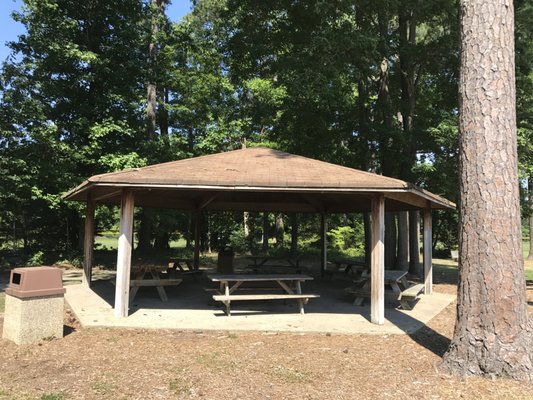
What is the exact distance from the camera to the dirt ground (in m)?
4.65

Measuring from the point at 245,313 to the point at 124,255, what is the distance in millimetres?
2601

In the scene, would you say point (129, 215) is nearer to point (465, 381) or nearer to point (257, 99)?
point (465, 381)

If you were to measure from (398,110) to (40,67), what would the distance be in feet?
44.9

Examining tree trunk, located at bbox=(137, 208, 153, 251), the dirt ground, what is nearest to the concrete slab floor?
the dirt ground

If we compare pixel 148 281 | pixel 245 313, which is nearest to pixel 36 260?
pixel 148 281

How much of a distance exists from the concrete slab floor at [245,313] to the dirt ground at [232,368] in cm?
37

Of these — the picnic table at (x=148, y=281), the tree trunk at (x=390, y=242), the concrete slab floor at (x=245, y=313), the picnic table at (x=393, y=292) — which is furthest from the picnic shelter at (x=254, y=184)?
the tree trunk at (x=390, y=242)

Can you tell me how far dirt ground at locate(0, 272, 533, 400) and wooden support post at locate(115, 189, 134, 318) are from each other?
0.84 metres

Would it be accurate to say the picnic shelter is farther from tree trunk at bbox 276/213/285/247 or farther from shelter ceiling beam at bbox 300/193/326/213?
tree trunk at bbox 276/213/285/247

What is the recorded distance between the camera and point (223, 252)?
13789 mm

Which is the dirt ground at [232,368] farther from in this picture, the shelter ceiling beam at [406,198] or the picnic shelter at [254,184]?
the shelter ceiling beam at [406,198]

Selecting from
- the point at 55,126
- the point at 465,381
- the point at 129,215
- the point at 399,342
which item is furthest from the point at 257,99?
the point at 465,381

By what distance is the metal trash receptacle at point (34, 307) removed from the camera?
6.31m

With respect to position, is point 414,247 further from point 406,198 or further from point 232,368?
point 232,368
